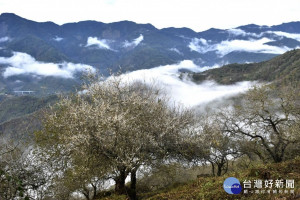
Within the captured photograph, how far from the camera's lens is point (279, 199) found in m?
10.8

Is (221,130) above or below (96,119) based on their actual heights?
below

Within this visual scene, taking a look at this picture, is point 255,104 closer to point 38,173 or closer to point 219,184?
point 219,184

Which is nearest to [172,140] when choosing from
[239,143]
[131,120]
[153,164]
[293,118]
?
[153,164]

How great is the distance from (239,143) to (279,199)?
22.3 metres

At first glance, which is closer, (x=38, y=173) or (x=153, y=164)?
(x=153, y=164)

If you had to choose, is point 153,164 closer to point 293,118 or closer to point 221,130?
point 221,130

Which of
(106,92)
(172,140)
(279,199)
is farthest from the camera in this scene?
(106,92)

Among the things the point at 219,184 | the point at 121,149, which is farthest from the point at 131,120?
the point at 219,184

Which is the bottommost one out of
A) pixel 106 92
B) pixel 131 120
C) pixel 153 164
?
pixel 153 164

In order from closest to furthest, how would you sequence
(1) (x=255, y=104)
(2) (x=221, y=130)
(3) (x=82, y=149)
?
(3) (x=82, y=149), (1) (x=255, y=104), (2) (x=221, y=130)

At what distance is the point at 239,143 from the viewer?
106 ft

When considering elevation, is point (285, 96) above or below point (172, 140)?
above

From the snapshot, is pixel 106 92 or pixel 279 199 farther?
pixel 106 92

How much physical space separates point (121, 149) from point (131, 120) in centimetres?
348
